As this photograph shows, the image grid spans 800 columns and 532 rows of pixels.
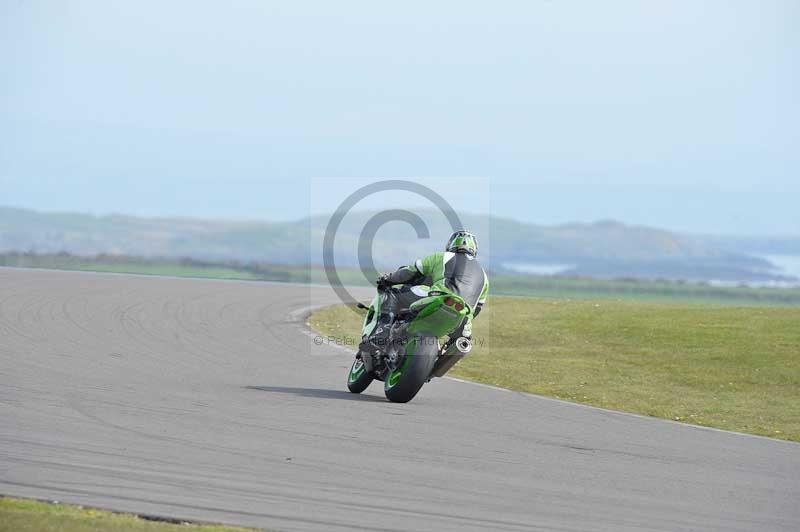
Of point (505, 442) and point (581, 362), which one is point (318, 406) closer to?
point (505, 442)

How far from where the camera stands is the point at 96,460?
9508mm

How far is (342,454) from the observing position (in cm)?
1048

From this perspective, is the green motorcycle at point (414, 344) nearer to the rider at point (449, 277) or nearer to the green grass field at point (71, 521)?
the rider at point (449, 277)

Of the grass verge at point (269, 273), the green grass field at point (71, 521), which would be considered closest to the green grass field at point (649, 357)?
the green grass field at point (71, 521)

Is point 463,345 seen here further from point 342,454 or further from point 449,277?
point 342,454

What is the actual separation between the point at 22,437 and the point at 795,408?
10800mm

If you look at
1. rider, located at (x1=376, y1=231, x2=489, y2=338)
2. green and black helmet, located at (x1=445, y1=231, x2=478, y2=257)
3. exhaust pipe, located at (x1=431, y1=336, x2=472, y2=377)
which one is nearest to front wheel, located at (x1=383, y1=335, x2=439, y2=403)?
exhaust pipe, located at (x1=431, y1=336, x2=472, y2=377)

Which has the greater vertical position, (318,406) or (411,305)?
(411,305)

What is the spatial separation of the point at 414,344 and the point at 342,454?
123 inches

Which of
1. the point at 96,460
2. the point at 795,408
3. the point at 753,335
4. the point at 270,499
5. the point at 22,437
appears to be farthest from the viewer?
the point at 753,335

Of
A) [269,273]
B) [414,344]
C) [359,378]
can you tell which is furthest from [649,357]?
[269,273]

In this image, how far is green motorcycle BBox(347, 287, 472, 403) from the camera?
1335 cm

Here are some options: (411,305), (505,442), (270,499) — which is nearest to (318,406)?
(411,305)

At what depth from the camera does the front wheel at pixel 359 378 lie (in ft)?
48.3
